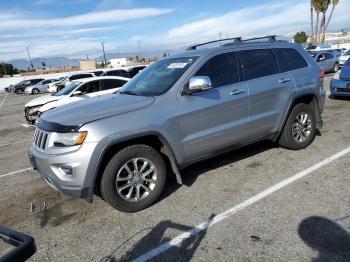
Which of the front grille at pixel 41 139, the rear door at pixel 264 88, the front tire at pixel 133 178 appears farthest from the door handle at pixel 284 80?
the front grille at pixel 41 139

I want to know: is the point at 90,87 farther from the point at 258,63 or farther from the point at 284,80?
the point at 284,80

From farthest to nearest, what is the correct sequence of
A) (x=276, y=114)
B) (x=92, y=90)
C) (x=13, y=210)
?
(x=92, y=90), (x=276, y=114), (x=13, y=210)

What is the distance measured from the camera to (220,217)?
3807mm

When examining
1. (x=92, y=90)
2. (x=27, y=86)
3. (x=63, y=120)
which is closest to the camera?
(x=63, y=120)

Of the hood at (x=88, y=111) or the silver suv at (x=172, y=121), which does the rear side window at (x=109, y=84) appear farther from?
the hood at (x=88, y=111)

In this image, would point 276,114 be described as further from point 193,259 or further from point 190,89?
point 193,259

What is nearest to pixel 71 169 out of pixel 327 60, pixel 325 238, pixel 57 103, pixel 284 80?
pixel 325 238

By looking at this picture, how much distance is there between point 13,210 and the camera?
14.9 feet

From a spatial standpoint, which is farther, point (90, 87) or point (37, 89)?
point (37, 89)

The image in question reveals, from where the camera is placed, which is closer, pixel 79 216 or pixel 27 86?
pixel 79 216

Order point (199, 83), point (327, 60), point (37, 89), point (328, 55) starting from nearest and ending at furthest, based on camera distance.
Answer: point (199, 83), point (327, 60), point (328, 55), point (37, 89)

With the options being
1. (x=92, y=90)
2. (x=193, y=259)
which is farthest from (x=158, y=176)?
(x=92, y=90)

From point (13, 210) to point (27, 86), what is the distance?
35.7m

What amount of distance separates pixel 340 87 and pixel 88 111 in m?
8.29
